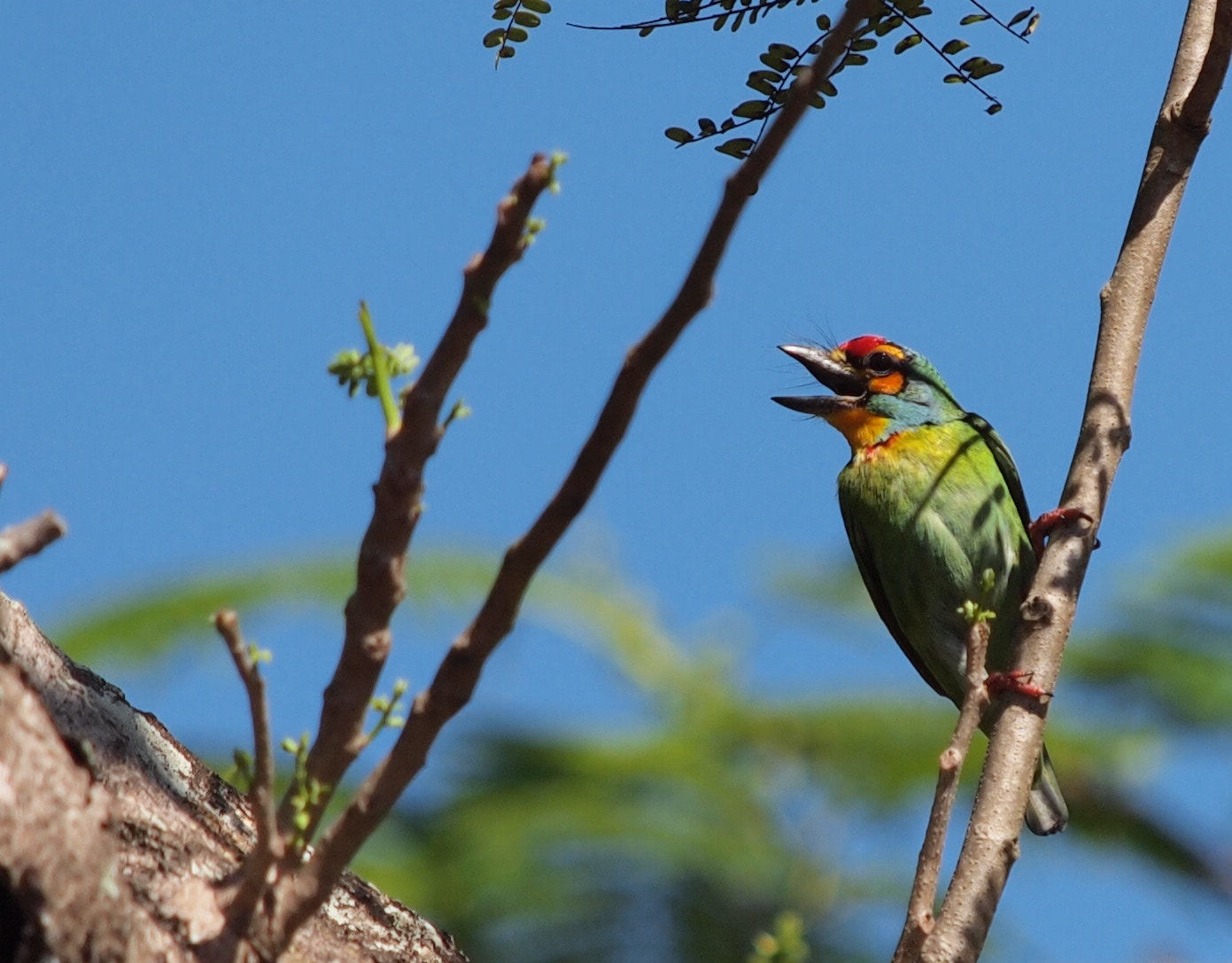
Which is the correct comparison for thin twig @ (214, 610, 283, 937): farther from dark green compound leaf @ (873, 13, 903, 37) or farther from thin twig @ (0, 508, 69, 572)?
dark green compound leaf @ (873, 13, 903, 37)

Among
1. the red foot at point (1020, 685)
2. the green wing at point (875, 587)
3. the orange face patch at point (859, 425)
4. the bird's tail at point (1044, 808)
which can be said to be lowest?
the red foot at point (1020, 685)

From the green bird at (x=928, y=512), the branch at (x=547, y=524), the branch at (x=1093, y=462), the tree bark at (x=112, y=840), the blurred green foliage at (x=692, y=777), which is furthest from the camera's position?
the blurred green foliage at (x=692, y=777)

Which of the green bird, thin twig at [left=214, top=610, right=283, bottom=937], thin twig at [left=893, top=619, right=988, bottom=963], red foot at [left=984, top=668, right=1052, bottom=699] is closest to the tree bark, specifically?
thin twig at [left=214, top=610, right=283, bottom=937]

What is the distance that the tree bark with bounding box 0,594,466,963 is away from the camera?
1.57 metres

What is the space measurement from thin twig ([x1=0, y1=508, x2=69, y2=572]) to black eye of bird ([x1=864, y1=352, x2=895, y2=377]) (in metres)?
3.57

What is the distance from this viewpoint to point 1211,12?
3.01 metres

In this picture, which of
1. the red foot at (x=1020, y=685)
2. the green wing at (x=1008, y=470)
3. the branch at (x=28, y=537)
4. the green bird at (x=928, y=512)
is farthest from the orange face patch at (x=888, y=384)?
the branch at (x=28, y=537)

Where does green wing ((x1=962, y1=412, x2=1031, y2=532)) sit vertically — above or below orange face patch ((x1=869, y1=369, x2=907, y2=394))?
below

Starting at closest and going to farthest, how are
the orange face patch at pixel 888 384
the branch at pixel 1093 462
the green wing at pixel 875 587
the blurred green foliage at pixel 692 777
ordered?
the branch at pixel 1093 462, the green wing at pixel 875 587, the orange face patch at pixel 888 384, the blurred green foliage at pixel 692 777

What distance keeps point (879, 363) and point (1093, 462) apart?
214cm

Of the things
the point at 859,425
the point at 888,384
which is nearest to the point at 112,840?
the point at 859,425

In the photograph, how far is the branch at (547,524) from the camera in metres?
1.46

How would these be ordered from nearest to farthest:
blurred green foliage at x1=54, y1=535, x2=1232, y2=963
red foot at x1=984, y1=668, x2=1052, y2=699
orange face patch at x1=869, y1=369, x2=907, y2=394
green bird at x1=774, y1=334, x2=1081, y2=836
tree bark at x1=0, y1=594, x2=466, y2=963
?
tree bark at x1=0, y1=594, x2=466, y2=963
red foot at x1=984, y1=668, x2=1052, y2=699
green bird at x1=774, y1=334, x2=1081, y2=836
orange face patch at x1=869, y1=369, x2=907, y2=394
blurred green foliage at x1=54, y1=535, x2=1232, y2=963

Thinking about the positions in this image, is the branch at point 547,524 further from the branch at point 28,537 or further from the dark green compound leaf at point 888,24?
the dark green compound leaf at point 888,24
